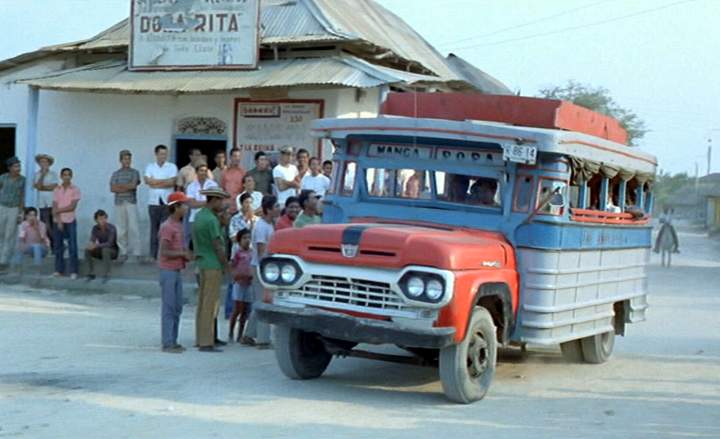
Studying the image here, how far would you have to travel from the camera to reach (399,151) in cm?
988

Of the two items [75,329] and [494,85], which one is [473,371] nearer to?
[75,329]

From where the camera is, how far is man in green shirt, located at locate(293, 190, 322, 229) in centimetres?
1156

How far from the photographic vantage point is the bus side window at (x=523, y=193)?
9398 millimetres

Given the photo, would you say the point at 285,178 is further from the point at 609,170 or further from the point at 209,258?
the point at 609,170

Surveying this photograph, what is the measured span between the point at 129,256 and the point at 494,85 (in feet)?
32.2

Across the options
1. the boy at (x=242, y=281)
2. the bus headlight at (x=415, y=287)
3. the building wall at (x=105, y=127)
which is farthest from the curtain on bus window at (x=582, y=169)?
the building wall at (x=105, y=127)

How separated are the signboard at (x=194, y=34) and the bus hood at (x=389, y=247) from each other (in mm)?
8927

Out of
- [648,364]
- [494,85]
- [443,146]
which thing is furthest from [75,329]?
[494,85]

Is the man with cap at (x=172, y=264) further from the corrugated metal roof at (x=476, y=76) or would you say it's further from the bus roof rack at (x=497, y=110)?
the corrugated metal roof at (x=476, y=76)

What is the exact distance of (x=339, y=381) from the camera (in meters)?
9.77

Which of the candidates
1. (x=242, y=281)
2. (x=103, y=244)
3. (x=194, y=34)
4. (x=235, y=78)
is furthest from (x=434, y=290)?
(x=194, y=34)

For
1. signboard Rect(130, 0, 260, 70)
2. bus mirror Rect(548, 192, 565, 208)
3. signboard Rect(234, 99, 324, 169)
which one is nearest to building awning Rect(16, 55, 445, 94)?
signboard Rect(130, 0, 260, 70)

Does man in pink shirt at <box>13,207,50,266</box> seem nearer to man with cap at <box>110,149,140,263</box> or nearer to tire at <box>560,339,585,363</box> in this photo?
man with cap at <box>110,149,140,263</box>

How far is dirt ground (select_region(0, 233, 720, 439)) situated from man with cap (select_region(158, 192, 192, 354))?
268mm
